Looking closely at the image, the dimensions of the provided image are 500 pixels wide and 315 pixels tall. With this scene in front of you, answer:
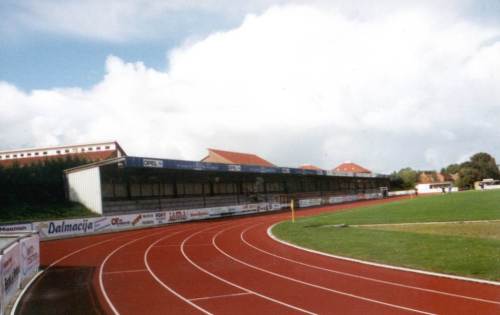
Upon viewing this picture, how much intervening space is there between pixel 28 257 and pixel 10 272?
365 centimetres

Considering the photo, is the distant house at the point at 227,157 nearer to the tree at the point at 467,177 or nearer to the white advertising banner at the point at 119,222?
the white advertising banner at the point at 119,222

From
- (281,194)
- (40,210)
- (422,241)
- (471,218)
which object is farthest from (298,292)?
(281,194)

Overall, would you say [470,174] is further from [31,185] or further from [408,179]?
[31,185]

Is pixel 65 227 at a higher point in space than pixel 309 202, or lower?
higher

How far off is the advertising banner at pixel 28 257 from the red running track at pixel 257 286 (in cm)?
46

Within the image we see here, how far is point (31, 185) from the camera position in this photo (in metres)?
38.0

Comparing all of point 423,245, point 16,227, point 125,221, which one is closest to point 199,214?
point 125,221

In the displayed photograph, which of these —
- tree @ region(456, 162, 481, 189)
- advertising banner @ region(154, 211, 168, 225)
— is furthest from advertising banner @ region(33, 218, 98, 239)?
tree @ region(456, 162, 481, 189)

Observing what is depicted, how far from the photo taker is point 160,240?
24531mm

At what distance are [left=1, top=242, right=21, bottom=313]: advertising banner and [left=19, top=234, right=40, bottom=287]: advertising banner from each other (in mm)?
771

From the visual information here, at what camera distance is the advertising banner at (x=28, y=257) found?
13.5 meters

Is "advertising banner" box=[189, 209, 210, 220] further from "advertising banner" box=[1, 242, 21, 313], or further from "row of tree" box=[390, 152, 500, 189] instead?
"row of tree" box=[390, 152, 500, 189]

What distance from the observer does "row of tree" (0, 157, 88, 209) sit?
35.8 m

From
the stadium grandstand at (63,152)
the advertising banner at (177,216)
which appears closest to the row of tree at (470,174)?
the stadium grandstand at (63,152)
